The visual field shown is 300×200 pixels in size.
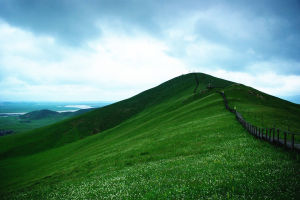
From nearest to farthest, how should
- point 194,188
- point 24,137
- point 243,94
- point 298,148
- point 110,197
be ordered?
point 194,188
point 110,197
point 298,148
point 243,94
point 24,137

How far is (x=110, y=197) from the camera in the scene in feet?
39.3

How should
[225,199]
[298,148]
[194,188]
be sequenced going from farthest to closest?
[298,148] → [194,188] → [225,199]

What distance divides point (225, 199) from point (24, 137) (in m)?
130

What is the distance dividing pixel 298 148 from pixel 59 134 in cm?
11859

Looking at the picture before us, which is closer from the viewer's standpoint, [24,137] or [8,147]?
[8,147]

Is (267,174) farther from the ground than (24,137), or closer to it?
farther from the ground

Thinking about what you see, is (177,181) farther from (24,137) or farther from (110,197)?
(24,137)

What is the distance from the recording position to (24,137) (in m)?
Result: 104

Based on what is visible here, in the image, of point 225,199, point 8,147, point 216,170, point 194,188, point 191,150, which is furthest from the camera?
point 8,147

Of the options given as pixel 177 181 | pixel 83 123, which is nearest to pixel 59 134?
pixel 83 123

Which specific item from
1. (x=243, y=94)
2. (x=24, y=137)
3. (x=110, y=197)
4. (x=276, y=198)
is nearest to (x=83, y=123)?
(x=24, y=137)

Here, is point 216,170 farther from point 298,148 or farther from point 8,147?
point 8,147

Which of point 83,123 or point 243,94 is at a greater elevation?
point 243,94

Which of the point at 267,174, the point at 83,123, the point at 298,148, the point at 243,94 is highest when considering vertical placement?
the point at 243,94
